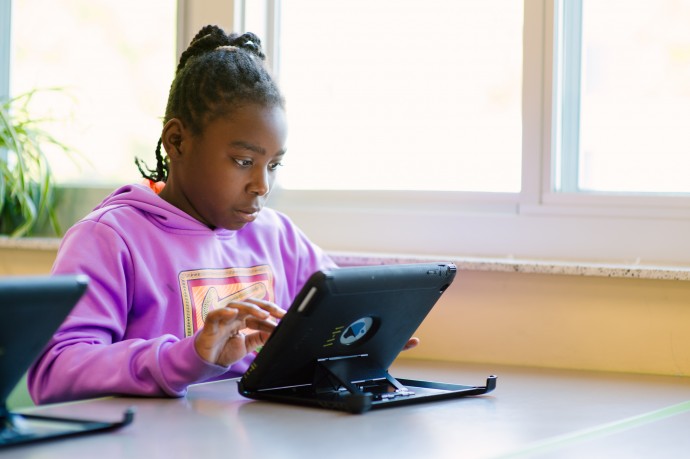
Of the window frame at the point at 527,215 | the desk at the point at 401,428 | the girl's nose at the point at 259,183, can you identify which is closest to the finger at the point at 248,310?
the desk at the point at 401,428

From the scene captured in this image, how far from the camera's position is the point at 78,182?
8.63 ft

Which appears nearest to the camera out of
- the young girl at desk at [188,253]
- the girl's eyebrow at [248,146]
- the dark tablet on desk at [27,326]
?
the dark tablet on desk at [27,326]

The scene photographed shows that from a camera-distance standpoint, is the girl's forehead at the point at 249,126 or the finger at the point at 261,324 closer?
the finger at the point at 261,324

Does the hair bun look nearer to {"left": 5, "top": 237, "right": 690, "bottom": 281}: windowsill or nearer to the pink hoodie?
the pink hoodie

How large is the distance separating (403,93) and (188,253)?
2.54ft

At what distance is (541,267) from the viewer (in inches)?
74.5

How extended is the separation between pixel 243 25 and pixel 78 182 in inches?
25.2

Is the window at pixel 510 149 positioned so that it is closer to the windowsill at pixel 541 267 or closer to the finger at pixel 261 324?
the windowsill at pixel 541 267

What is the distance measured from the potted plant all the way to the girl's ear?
829 millimetres

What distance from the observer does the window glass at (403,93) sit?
2178 mm

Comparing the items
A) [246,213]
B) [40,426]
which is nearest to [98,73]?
[246,213]

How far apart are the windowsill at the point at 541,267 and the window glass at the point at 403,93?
0.85 ft

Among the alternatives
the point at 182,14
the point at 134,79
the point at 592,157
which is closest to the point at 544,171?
the point at 592,157

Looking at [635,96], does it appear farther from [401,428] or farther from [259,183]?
[401,428]
